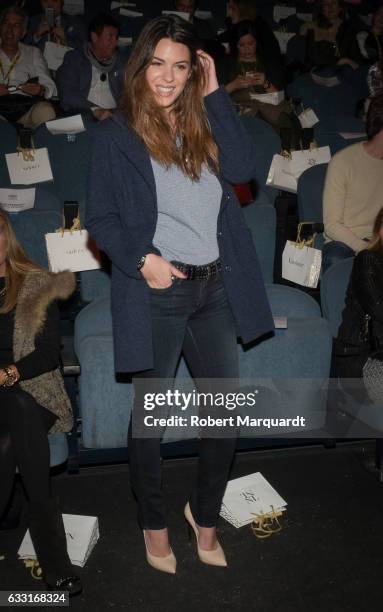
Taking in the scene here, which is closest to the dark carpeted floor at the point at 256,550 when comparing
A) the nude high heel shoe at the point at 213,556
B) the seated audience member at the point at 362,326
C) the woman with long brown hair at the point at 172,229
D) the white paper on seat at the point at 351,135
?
the nude high heel shoe at the point at 213,556

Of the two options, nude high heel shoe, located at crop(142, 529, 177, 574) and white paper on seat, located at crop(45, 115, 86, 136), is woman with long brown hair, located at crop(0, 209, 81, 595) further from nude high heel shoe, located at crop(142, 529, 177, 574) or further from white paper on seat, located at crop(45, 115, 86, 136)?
white paper on seat, located at crop(45, 115, 86, 136)

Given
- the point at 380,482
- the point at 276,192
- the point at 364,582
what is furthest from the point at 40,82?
the point at 364,582

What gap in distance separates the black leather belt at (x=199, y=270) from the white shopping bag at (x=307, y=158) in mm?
1645

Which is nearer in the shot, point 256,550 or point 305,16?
point 256,550

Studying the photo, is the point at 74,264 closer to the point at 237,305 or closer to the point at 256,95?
the point at 237,305

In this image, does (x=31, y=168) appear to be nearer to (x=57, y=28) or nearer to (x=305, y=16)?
(x=57, y=28)

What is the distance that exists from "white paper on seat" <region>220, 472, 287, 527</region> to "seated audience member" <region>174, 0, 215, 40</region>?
133 inches

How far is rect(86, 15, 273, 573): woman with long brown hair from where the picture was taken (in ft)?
4.48

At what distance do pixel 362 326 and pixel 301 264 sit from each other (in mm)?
529

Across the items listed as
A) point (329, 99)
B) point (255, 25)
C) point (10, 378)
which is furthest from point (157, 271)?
point (255, 25)

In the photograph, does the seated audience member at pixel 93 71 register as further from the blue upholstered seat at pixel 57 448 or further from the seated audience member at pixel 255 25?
the blue upholstered seat at pixel 57 448

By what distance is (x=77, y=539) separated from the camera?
177cm

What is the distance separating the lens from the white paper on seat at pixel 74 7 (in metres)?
4.75

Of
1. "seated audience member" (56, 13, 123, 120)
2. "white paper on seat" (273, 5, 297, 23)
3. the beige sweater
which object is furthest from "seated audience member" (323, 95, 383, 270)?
"white paper on seat" (273, 5, 297, 23)
